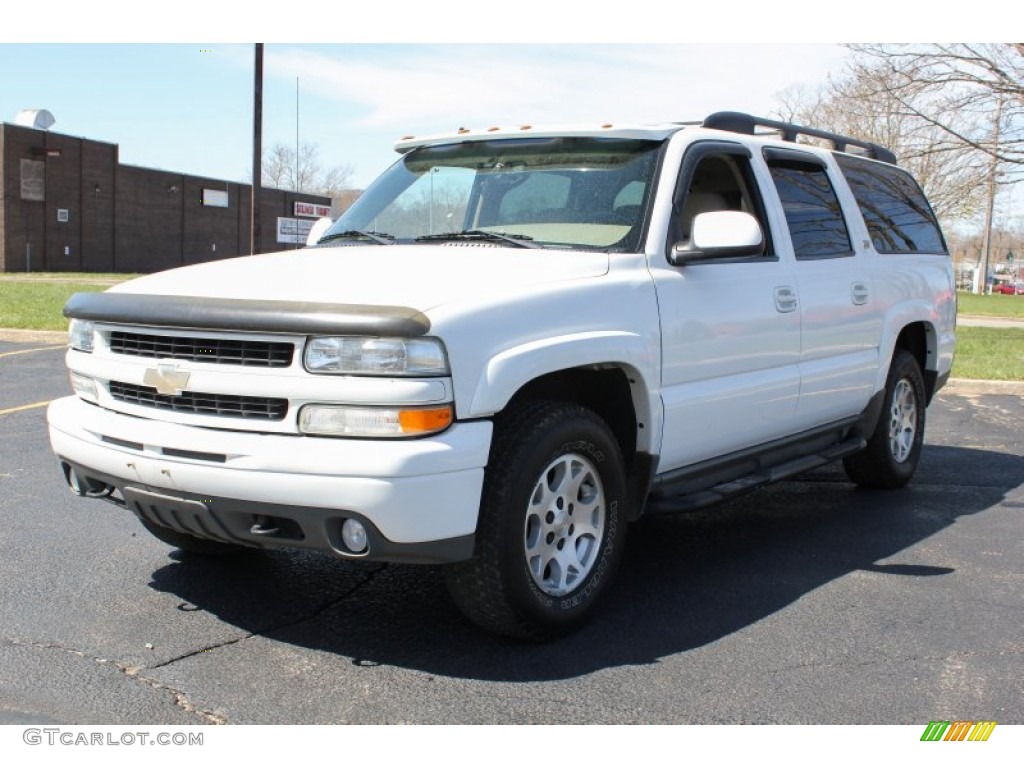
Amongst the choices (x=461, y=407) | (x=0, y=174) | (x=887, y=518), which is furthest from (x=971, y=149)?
(x=0, y=174)

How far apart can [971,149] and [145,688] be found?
17441mm

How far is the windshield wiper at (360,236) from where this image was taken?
5007 millimetres

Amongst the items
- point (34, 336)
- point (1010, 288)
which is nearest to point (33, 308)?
point (34, 336)

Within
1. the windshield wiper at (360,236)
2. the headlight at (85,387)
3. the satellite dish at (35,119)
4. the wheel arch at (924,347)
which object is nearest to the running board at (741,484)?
the wheel arch at (924,347)

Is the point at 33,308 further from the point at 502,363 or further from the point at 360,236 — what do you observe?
the point at 502,363

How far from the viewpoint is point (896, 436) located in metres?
6.91

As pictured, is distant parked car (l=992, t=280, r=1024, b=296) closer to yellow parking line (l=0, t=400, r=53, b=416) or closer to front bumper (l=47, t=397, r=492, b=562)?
yellow parking line (l=0, t=400, r=53, b=416)

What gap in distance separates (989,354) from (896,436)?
343 inches

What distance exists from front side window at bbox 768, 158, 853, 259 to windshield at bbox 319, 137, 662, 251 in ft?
3.68

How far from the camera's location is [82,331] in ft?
14.1

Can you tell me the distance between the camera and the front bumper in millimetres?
3457

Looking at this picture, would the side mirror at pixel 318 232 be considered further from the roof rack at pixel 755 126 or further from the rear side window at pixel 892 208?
the rear side window at pixel 892 208

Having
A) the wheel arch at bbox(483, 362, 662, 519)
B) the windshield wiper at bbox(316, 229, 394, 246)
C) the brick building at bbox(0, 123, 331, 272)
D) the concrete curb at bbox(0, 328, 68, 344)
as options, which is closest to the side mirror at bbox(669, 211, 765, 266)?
the wheel arch at bbox(483, 362, 662, 519)

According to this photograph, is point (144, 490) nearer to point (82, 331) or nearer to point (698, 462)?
point (82, 331)
